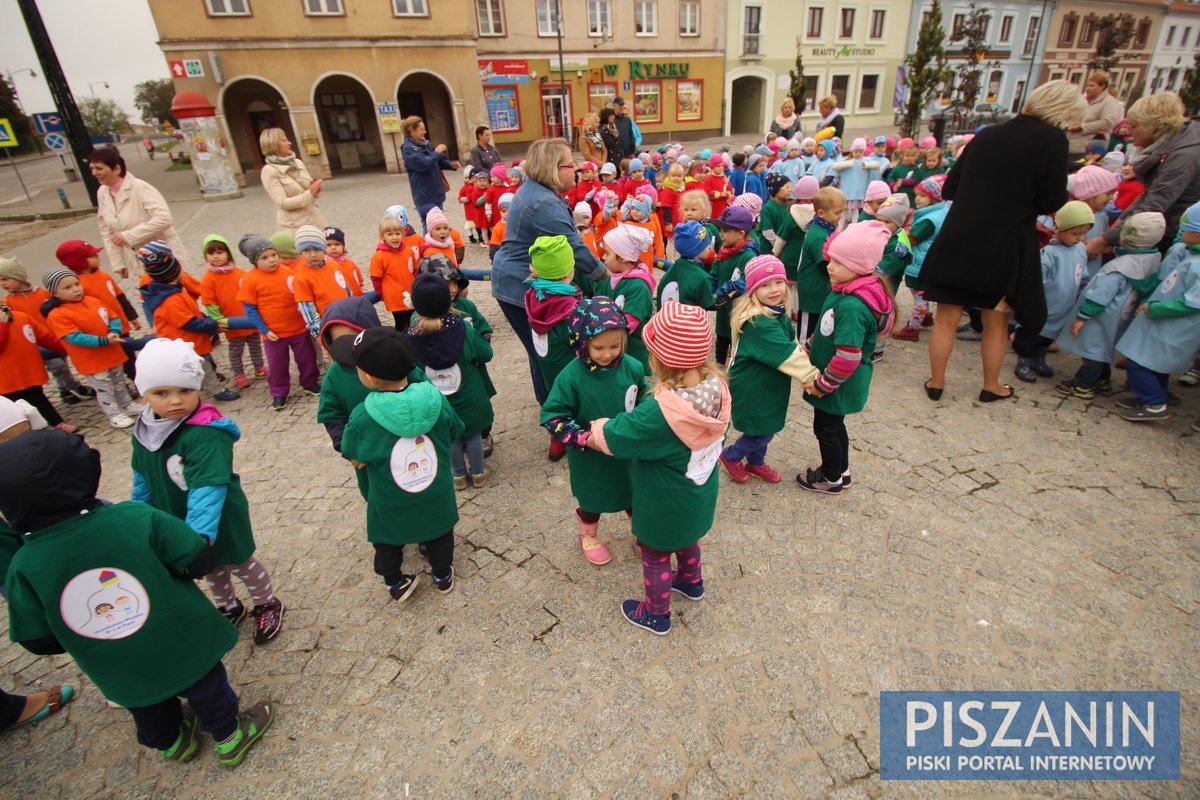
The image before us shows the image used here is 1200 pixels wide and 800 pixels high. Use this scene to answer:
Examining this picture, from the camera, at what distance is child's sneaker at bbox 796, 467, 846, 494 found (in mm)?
3857

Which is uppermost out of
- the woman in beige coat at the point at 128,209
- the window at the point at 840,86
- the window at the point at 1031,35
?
the window at the point at 1031,35

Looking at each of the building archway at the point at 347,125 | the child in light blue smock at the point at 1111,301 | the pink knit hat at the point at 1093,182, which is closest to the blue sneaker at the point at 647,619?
the child in light blue smock at the point at 1111,301

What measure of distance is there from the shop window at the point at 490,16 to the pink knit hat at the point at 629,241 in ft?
92.9

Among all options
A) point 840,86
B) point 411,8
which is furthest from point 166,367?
point 840,86

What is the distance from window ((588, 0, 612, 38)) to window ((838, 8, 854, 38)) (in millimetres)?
14543

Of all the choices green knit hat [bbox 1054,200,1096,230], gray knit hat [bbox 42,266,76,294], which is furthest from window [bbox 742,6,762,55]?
gray knit hat [bbox 42,266,76,294]

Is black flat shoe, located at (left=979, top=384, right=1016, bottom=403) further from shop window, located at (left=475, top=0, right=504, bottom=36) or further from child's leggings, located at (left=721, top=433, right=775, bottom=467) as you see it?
shop window, located at (left=475, top=0, right=504, bottom=36)

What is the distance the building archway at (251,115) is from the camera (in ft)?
81.2

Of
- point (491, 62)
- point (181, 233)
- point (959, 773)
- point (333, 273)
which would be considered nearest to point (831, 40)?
point (491, 62)

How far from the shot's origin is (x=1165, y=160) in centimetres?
493

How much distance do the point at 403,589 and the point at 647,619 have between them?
1.38m

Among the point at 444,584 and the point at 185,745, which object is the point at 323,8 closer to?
the point at 444,584

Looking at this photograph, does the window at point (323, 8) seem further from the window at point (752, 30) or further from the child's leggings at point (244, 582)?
the child's leggings at point (244, 582)

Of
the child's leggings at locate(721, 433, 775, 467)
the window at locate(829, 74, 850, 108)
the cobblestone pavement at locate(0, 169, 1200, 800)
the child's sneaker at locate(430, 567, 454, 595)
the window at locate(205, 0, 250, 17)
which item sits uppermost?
the window at locate(205, 0, 250, 17)
